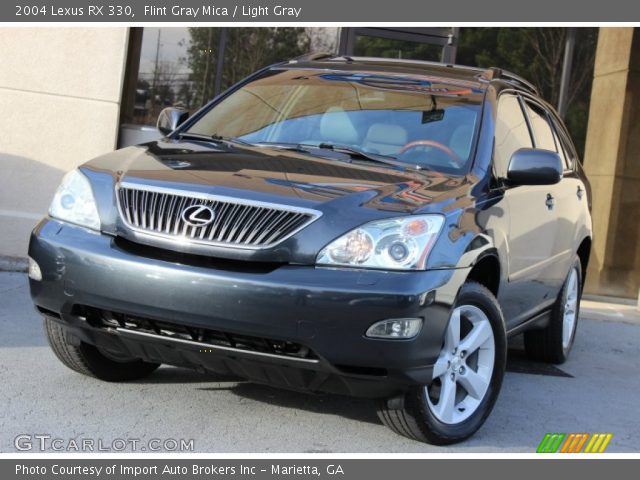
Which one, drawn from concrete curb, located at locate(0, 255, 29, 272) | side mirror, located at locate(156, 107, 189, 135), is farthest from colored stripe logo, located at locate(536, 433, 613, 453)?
concrete curb, located at locate(0, 255, 29, 272)

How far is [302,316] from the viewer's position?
3.66 meters

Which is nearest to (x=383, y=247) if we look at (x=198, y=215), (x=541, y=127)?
(x=198, y=215)

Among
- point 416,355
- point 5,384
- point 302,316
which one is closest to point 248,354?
point 302,316

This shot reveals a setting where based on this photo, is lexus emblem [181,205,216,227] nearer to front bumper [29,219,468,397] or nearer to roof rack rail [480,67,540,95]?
front bumper [29,219,468,397]

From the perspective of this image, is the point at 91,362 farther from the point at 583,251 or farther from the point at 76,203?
the point at 583,251

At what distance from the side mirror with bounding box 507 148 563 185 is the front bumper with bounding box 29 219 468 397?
0.87 meters

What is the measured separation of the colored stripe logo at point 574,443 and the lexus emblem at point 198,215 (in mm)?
1786

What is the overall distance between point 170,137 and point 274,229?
1.57 meters

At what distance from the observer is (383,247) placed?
3.78 metres

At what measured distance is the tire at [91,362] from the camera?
15.0ft

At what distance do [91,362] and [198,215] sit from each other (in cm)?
122

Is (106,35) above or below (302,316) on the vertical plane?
above

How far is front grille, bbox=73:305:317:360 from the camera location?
149 inches

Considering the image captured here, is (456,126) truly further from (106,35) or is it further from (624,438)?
(106,35)
